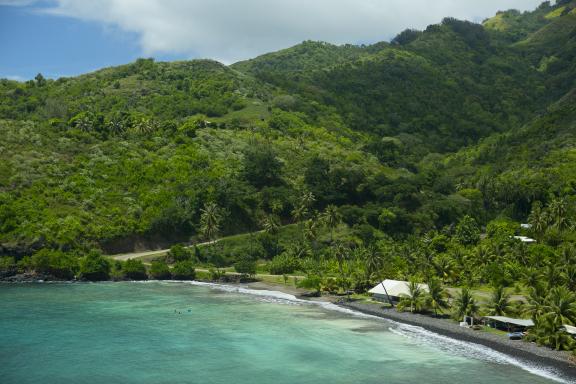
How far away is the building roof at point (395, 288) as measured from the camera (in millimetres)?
83963

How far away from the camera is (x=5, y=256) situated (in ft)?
363

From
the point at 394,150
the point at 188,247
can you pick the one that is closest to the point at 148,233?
the point at 188,247

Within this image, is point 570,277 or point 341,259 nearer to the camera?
point 570,277

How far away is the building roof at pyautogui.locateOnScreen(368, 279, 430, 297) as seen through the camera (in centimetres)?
8396

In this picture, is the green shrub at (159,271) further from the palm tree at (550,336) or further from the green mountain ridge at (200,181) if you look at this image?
the palm tree at (550,336)

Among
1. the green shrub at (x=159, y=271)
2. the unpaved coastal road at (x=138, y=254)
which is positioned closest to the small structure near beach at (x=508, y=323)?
the green shrub at (x=159, y=271)

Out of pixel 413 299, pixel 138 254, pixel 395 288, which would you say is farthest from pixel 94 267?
pixel 413 299

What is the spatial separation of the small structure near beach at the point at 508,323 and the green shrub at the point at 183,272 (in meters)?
60.4

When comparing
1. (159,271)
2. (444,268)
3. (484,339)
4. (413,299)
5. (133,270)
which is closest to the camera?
(484,339)

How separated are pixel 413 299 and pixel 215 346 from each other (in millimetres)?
30177

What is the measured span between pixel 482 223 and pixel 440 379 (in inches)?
3631

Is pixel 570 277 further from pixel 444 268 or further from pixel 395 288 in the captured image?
pixel 395 288

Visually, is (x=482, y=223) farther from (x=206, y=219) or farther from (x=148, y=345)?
(x=148, y=345)

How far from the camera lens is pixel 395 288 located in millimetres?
86375
